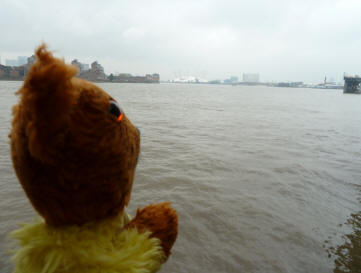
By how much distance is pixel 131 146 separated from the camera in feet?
3.32

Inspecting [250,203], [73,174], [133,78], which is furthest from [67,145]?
[133,78]

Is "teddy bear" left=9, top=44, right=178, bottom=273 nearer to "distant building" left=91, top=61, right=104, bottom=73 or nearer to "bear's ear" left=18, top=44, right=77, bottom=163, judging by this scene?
"bear's ear" left=18, top=44, right=77, bottom=163

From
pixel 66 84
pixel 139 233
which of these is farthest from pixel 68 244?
pixel 66 84

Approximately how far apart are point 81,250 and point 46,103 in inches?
22.5

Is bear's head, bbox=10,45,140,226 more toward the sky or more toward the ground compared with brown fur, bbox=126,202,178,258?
more toward the sky

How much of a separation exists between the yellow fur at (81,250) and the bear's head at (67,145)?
0.05 meters

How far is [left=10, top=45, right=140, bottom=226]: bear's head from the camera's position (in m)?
0.69

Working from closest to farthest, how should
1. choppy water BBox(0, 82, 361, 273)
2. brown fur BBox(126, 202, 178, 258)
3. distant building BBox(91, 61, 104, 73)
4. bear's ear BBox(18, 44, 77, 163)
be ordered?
bear's ear BBox(18, 44, 77, 163) → brown fur BBox(126, 202, 178, 258) → choppy water BBox(0, 82, 361, 273) → distant building BBox(91, 61, 104, 73)

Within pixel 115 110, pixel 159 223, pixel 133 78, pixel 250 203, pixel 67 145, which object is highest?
pixel 133 78

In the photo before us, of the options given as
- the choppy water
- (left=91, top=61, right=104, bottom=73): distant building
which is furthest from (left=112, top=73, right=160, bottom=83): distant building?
the choppy water

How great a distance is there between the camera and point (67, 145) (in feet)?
2.58

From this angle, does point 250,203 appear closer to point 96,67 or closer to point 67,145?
point 67,145

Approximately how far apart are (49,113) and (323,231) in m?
3.53

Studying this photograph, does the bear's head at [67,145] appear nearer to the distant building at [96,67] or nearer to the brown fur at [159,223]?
the brown fur at [159,223]
